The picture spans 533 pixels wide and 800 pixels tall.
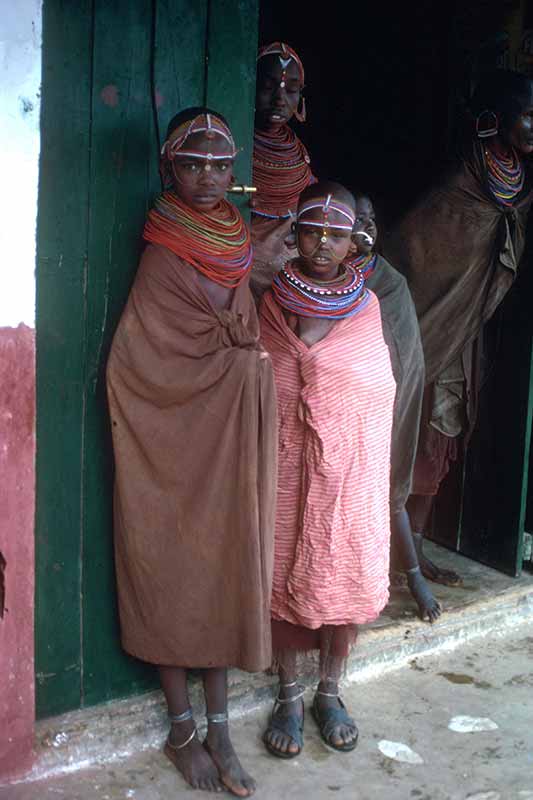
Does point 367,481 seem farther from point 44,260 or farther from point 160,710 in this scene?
point 44,260

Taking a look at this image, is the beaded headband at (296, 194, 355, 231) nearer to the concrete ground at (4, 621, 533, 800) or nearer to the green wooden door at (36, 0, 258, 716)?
the green wooden door at (36, 0, 258, 716)

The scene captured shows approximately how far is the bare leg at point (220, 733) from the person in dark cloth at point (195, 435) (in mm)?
11

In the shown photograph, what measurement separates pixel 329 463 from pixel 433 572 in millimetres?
1651

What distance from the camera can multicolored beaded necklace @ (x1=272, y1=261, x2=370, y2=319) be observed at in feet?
10.6

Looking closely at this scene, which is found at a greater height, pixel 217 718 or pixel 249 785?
pixel 217 718

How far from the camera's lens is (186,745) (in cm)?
Answer: 324

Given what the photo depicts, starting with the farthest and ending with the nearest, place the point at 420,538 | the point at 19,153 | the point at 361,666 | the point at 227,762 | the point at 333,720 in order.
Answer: the point at 420,538 → the point at 361,666 → the point at 333,720 → the point at 227,762 → the point at 19,153

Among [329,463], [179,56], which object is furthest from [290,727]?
[179,56]

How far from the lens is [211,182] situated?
296cm

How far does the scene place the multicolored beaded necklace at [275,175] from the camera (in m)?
3.79

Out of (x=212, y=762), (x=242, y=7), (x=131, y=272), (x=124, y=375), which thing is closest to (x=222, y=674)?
(x=212, y=762)

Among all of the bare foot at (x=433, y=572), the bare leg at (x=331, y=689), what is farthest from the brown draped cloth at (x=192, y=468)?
the bare foot at (x=433, y=572)

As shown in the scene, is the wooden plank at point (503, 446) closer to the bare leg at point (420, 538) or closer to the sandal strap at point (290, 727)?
the bare leg at point (420, 538)

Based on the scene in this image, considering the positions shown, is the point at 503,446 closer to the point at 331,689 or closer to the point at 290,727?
the point at 331,689
